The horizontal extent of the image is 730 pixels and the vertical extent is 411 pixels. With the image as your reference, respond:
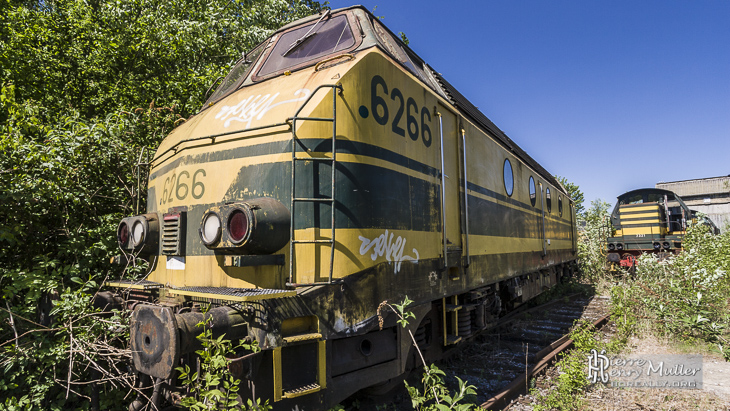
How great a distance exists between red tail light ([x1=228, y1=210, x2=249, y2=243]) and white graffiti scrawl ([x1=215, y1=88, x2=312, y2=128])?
897 millimetres

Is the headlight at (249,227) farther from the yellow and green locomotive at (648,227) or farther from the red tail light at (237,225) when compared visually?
the yellow and green locomotive at (648,227)

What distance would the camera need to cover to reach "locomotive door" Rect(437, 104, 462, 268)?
14.1 feet

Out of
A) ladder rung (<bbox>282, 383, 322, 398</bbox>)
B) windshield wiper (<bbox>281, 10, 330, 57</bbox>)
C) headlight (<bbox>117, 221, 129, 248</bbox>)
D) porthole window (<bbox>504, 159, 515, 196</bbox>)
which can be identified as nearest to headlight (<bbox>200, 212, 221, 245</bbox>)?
ladder rung (<bbox>282, 383, 322, 398</bbox>)

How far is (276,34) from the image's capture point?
15.9 feet

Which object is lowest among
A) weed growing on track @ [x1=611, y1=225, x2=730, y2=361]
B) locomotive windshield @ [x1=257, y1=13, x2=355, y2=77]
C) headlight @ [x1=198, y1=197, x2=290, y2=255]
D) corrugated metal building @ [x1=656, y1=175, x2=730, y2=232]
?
weed growing on track @ [x1=611, y1=225, x2=730, y2=361]

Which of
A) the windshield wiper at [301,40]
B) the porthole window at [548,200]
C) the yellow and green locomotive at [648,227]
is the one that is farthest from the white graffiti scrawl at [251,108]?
the yellow and green locomotive at [648,227]

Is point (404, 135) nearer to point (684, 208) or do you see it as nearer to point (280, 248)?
point (280, 248)

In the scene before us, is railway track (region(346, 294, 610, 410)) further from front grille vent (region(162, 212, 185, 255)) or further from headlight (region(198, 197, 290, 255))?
front grille vent (region(162, 212, 185, 255))

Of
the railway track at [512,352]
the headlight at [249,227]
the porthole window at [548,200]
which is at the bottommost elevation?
the railway track at [512,352]

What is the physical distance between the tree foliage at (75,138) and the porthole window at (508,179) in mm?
4903

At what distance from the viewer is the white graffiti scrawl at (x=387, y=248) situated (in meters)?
3.20

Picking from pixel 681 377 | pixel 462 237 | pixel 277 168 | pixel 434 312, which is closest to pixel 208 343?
pixel 277 168

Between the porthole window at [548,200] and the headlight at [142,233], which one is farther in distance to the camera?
the porthole window at [548,200]

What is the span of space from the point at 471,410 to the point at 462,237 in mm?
1771
